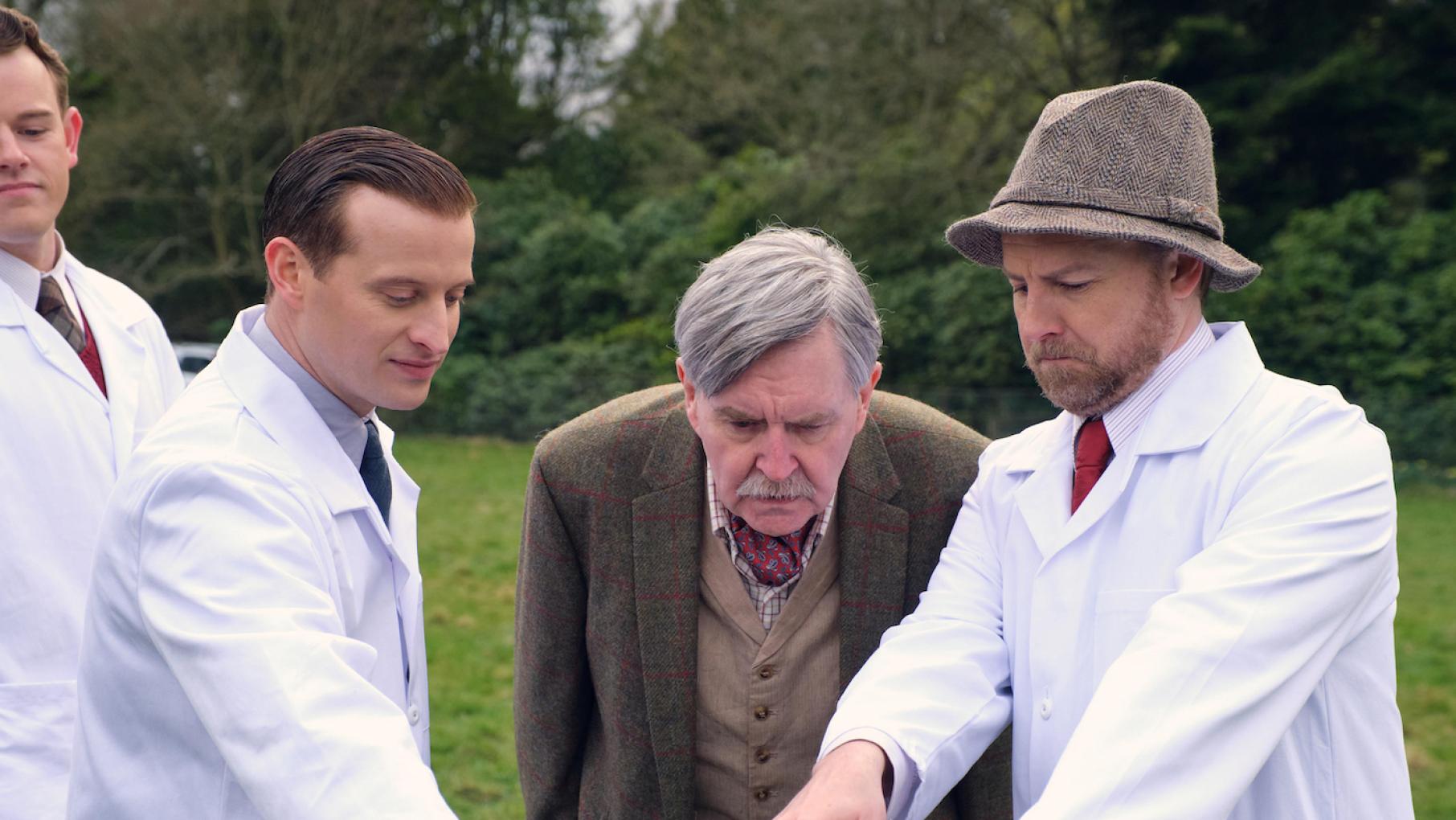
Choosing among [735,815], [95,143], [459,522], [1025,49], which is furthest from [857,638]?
[95,143]

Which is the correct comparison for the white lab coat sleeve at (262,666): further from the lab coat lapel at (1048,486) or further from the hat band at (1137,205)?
the hat band at (1137,205)

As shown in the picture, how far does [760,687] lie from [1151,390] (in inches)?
41.4

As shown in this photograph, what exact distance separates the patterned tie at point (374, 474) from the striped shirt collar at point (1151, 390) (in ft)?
4.77

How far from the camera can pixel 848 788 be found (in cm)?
241

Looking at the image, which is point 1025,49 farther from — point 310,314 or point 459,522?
point 310,314

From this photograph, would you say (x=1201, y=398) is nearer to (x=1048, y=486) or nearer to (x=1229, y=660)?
(x=1048, y=486)

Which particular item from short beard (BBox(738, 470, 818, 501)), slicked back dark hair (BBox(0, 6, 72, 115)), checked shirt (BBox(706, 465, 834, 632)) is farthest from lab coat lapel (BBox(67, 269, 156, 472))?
short beard (BBox(738, 470, 818, 501))

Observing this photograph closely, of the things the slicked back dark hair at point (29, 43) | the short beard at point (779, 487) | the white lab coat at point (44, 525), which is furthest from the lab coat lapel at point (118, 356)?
the short beard at point (779, 487)

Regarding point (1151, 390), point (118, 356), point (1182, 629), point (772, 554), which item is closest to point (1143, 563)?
point (1182, 629)

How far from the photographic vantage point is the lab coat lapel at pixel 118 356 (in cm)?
345

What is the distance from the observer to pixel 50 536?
3229mm

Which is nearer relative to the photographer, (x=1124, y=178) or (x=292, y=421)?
(x=292, y=421)

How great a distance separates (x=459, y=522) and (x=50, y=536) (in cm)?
977

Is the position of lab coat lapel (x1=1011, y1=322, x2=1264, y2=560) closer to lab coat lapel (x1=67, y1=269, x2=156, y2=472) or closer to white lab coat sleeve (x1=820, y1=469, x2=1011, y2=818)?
white lab coat sleeve (x1=820, y1=469, x2=1011, y2=818)
